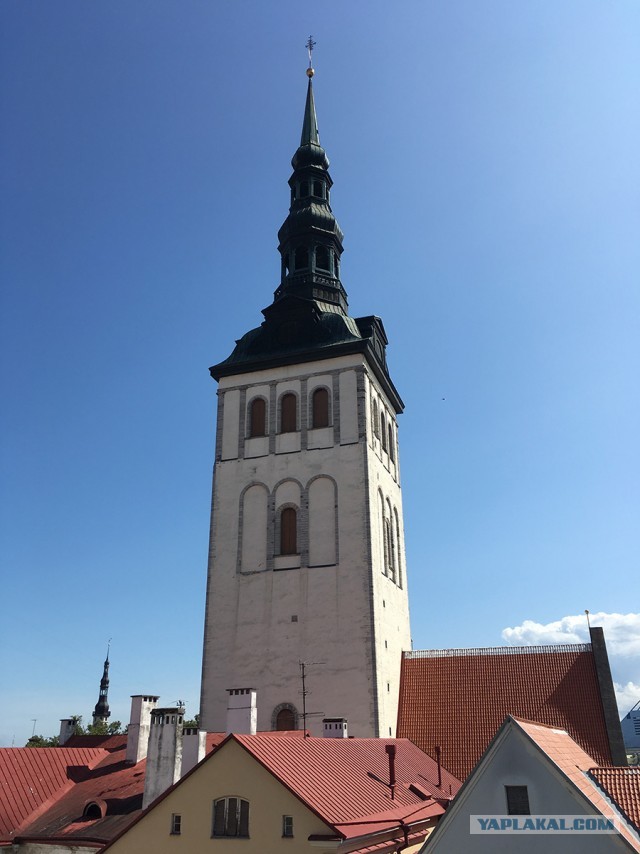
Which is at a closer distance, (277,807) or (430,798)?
(277,807)

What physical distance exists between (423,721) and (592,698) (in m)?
5.51

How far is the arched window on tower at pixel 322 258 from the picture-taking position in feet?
106

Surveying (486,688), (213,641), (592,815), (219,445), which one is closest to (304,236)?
(219,445)

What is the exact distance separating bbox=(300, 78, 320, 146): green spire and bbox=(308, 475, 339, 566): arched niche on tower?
60.0 ft

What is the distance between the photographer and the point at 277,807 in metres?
13.0

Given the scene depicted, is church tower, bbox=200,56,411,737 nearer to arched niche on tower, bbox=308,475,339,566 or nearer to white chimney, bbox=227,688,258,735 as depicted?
arched niche on tower, bbox=308,475,339,566

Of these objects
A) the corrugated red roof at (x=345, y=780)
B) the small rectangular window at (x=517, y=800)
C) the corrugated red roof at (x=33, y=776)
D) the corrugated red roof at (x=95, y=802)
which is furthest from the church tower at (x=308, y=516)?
the small rectangular window at (x=517, y=800)

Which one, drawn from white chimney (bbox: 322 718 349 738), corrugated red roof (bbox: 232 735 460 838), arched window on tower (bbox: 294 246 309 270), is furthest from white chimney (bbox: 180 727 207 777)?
arched window on tower (bbox: 294 246 309 270)

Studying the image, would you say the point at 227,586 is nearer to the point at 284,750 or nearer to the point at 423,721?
the point at 423,721

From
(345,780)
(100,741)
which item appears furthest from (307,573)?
(345,780)

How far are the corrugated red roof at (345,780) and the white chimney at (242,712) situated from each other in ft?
8.64

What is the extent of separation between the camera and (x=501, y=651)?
26.6 metres

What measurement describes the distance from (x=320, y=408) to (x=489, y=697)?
11921 millimetres

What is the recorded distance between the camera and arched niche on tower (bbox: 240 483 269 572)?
27.0m
